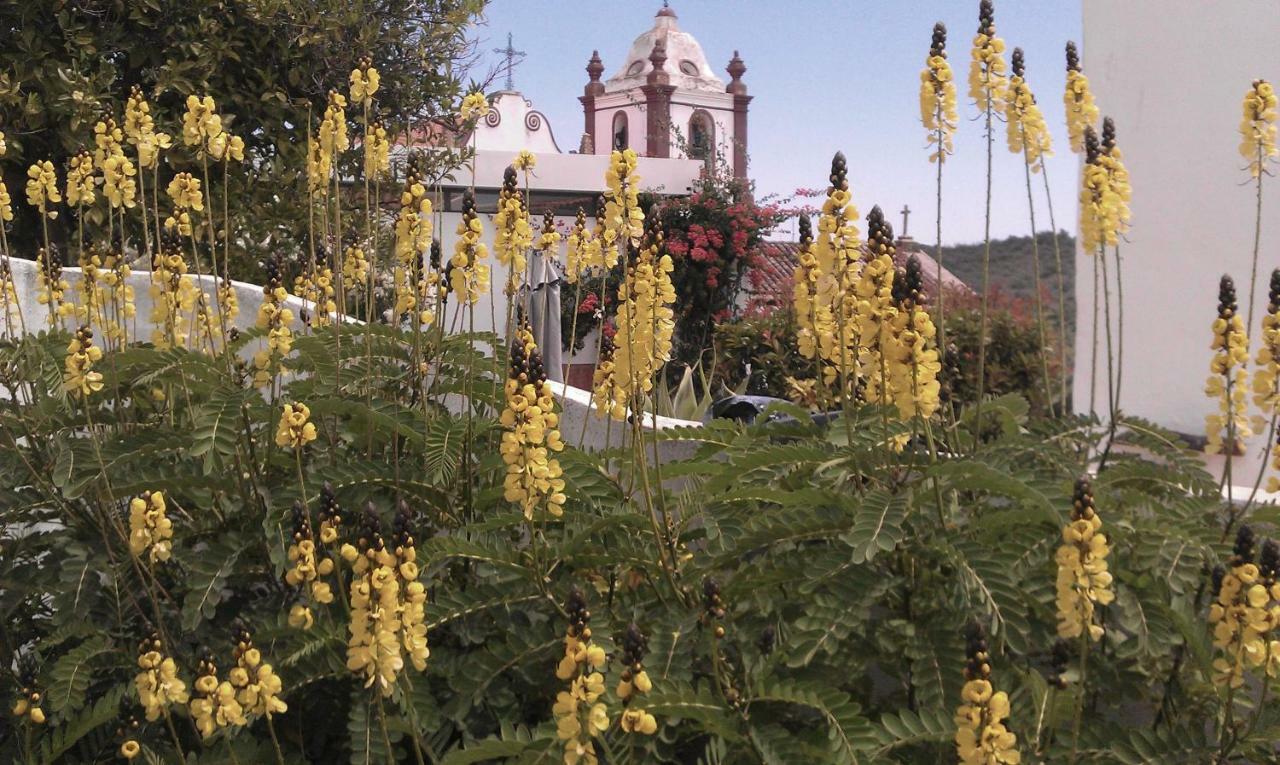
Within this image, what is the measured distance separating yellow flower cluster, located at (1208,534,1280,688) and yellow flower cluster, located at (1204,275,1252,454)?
850 millimetres

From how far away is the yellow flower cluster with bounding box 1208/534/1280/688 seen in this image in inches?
77.0

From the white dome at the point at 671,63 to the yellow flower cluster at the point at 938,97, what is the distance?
2966 cm

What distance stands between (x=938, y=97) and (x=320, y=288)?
7.40 ft

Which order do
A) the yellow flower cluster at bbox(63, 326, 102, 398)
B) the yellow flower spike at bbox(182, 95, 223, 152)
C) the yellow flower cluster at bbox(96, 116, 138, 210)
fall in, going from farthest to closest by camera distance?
the yellow flower cluster at bbox(96, 116, 138, 210) → the yellow flower spike at bbox(182, 95, 223, 152) → the yellow flower cluster at bbox(63, 326, 102, 398)

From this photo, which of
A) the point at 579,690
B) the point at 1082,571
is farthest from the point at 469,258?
the point at 1082,571

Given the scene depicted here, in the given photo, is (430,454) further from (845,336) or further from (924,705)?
(924,705)

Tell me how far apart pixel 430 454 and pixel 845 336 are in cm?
106

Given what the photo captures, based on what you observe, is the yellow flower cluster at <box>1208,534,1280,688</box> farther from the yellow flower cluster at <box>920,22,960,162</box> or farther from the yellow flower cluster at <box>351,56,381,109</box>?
the yellow flower cluster at <box>351,56,381,109</box>

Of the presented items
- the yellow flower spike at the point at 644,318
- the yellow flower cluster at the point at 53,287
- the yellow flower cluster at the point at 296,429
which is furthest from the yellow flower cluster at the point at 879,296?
the yellow flower cluster at the point at 53,287

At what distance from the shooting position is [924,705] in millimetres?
2312

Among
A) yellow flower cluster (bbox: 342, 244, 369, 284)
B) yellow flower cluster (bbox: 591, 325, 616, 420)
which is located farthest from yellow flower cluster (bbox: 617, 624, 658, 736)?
yellow flower cluster (bbox: 342, 244, 369, 284)

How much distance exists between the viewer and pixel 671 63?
115ft

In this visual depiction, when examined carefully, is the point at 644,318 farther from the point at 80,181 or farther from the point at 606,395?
the point at 80,181

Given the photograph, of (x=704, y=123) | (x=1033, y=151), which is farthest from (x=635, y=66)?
(x=1033, y=151)
